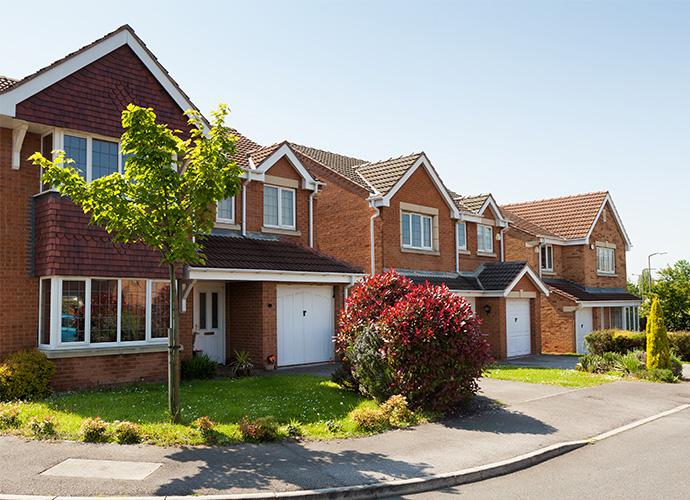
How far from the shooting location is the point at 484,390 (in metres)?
13.5

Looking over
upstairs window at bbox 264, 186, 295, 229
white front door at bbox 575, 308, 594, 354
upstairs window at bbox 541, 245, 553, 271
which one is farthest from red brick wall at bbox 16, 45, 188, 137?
upstairs window at bbox 541, 245, 553, 271

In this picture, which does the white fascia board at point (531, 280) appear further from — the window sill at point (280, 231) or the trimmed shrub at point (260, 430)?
the trimmed shrub at point (260, 430)

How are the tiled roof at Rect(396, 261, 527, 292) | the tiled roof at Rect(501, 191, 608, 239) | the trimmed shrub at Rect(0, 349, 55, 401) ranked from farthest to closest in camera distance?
the tiled roof at Rect(501, 191, 608, 239), the tiled roof at Rect(396, 261, 527, 292), the trimmed shrub at Rect(0, 349, 55, 401)

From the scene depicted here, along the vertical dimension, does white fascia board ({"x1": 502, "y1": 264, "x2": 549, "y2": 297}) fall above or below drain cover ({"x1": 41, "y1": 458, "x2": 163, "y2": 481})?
above

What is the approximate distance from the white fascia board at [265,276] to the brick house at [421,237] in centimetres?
320

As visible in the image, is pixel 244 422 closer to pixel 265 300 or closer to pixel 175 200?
pixel 175 200

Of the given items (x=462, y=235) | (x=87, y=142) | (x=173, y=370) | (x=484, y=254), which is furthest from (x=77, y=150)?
(x=484, y=254)

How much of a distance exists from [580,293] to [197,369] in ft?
74.2

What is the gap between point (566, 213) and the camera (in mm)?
33625

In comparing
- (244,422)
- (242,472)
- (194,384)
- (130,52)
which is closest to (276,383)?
(194,384)

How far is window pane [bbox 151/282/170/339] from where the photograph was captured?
13078 mm

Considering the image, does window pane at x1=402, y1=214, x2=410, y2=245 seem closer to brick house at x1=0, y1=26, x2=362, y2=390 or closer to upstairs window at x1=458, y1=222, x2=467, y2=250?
upstairs window at x1=458, y1=222, x2=467, y2=250

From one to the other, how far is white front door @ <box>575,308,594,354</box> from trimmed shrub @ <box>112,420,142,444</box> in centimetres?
2405

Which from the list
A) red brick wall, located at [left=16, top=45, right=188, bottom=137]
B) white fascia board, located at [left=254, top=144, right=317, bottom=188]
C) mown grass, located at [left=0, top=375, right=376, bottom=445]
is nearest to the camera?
mown grass, located at [left=0, top=375, right=376, bottom=445]
